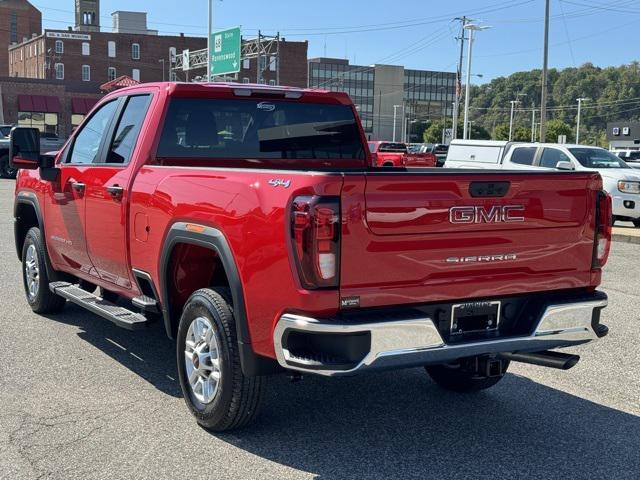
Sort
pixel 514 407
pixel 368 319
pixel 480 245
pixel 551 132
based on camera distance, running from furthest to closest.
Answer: pixel 551 132
pixel 514 407
pixel 480 245
pixel 368 319

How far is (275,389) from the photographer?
17.1 feet

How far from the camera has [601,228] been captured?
4.36 m

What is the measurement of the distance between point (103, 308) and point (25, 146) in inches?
80.6

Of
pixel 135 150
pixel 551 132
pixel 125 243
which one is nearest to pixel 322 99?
pixel 135 150

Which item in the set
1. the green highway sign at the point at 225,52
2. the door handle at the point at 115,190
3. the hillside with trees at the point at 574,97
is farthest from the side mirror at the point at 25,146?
the hillside with trees at the point at 574,97

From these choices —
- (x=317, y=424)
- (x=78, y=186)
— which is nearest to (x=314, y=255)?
(x=317, y=424)

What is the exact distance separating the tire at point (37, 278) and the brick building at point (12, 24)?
113m

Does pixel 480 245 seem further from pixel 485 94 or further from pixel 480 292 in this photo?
pixel 485 94

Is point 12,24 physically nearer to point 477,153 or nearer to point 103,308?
point 477,153

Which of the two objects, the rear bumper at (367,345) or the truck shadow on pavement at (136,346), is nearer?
the rear bumper at (367,345)

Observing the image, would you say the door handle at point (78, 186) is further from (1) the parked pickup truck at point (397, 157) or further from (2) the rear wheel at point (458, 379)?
(1) the parked pickup truck at point (397, 157)

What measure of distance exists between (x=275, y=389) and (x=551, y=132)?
339ft

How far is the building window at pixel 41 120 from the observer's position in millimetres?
71938

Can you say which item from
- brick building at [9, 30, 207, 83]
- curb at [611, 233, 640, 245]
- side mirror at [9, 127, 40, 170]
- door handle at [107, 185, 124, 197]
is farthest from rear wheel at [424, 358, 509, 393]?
brick building at [9, 30, 207, 83]
